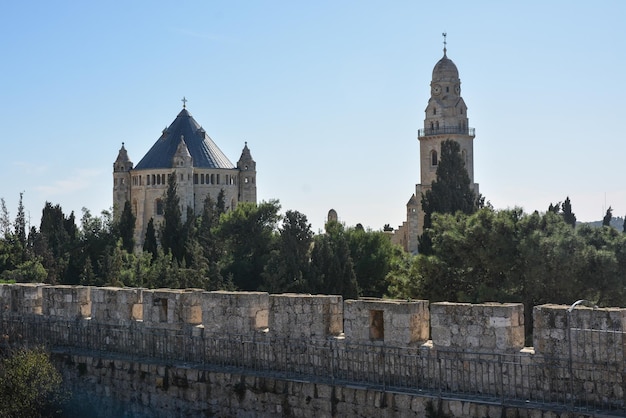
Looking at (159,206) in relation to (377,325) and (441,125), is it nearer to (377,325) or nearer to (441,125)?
(441,125)

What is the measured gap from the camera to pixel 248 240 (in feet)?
151

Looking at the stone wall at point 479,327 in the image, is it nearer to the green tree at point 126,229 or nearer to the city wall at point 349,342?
the city wall at point 349,342

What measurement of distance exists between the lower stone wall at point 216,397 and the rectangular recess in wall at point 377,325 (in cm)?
70

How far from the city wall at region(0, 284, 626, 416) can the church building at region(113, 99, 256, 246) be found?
68.9m

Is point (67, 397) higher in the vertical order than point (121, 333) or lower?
lower

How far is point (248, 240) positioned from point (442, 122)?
3467 centimetres

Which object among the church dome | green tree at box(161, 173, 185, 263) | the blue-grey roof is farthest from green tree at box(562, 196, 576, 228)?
the blue-grey roof

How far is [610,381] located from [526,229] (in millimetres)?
14896

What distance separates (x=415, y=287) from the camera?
24.7 meters

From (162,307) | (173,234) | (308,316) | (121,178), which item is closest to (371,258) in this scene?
(173,234)

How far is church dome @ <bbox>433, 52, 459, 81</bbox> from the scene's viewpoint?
76562mm

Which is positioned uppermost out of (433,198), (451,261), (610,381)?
(433,198)

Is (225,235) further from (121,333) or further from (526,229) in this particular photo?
(121,333)

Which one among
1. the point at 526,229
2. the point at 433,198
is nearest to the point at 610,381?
the point at 526,229
